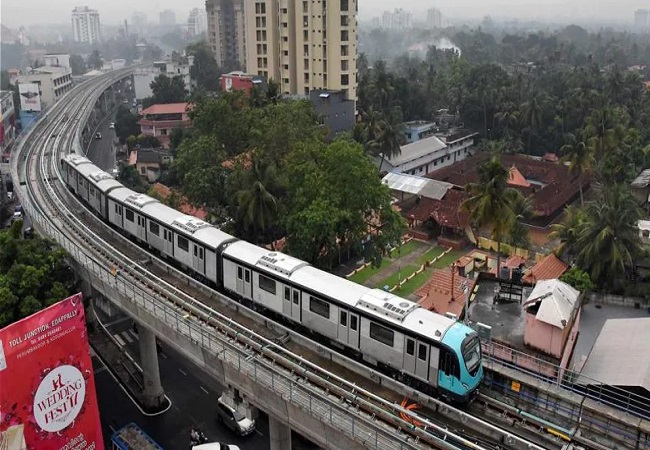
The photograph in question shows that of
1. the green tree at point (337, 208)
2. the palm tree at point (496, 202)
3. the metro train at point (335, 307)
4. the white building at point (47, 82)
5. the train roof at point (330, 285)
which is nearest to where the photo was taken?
→ the metro train at point (335, 307)

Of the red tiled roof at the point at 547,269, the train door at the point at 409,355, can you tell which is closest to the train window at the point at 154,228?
the train door at the point at 409,355

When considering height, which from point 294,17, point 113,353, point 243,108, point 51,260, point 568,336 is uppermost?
point 294,17

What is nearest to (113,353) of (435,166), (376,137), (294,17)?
(376,137)

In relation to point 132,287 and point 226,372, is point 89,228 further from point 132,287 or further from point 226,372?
point 226,372

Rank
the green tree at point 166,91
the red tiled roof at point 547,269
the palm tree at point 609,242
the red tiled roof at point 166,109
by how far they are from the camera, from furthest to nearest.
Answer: the green tree at point 166,91
the red tiled roof at point 166,109
the red tiled roof at point 547,269
the palm tree at point 609,242

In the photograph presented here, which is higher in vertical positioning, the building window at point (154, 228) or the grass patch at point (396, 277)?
the building window at point (154, 228)

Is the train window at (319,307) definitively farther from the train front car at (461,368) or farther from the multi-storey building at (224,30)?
the multi-storey building at (224,30)

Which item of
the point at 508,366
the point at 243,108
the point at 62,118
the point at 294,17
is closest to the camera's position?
the point at 508,366
